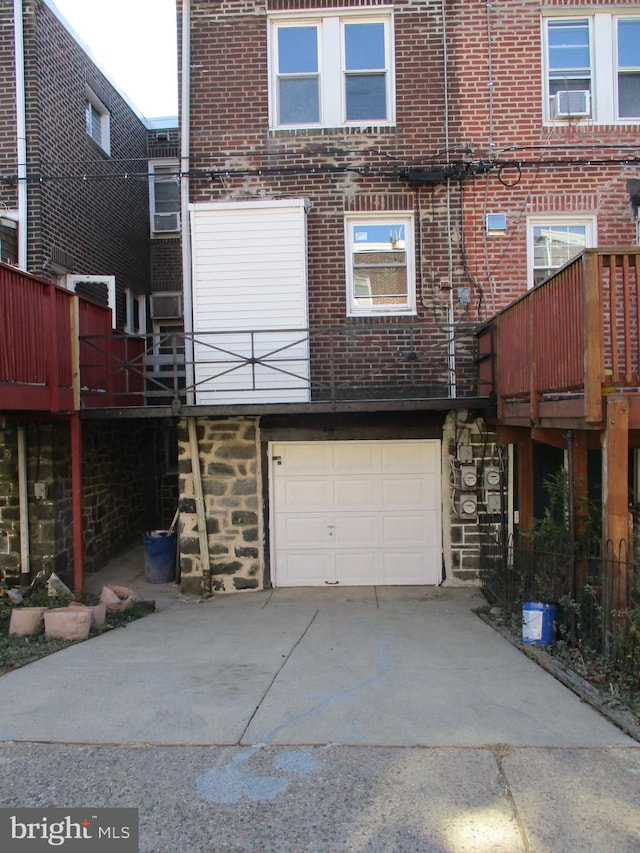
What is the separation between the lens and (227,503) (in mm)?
9398

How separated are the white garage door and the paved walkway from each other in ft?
9.58

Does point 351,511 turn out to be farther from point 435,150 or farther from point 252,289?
point 435,150

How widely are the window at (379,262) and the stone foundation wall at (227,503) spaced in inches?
88.8

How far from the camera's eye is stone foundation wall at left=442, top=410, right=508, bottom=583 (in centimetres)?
922

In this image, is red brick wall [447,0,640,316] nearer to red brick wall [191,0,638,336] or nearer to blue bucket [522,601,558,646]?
red brick wall [191,0,638,336]

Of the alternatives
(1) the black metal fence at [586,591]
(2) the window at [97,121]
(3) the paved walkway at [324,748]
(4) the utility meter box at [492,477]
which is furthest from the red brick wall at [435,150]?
(3) the paved walkway at [324,748]

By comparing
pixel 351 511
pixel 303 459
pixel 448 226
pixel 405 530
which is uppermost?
pixel 448 226

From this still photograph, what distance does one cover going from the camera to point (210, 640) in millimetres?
6953

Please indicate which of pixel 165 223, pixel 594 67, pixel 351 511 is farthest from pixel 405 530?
pixel 165 223

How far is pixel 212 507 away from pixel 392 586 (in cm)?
266

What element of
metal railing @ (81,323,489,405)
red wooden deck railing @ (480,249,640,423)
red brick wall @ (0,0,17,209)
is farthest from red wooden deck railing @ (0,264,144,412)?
red wooden deck railing @ (480,249,640,423)

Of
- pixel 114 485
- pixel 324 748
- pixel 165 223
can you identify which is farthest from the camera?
pixel 165 223

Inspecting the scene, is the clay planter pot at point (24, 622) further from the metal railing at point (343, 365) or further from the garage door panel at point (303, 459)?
the garage door panel at point (303, 459)

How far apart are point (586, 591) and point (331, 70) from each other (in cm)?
741
